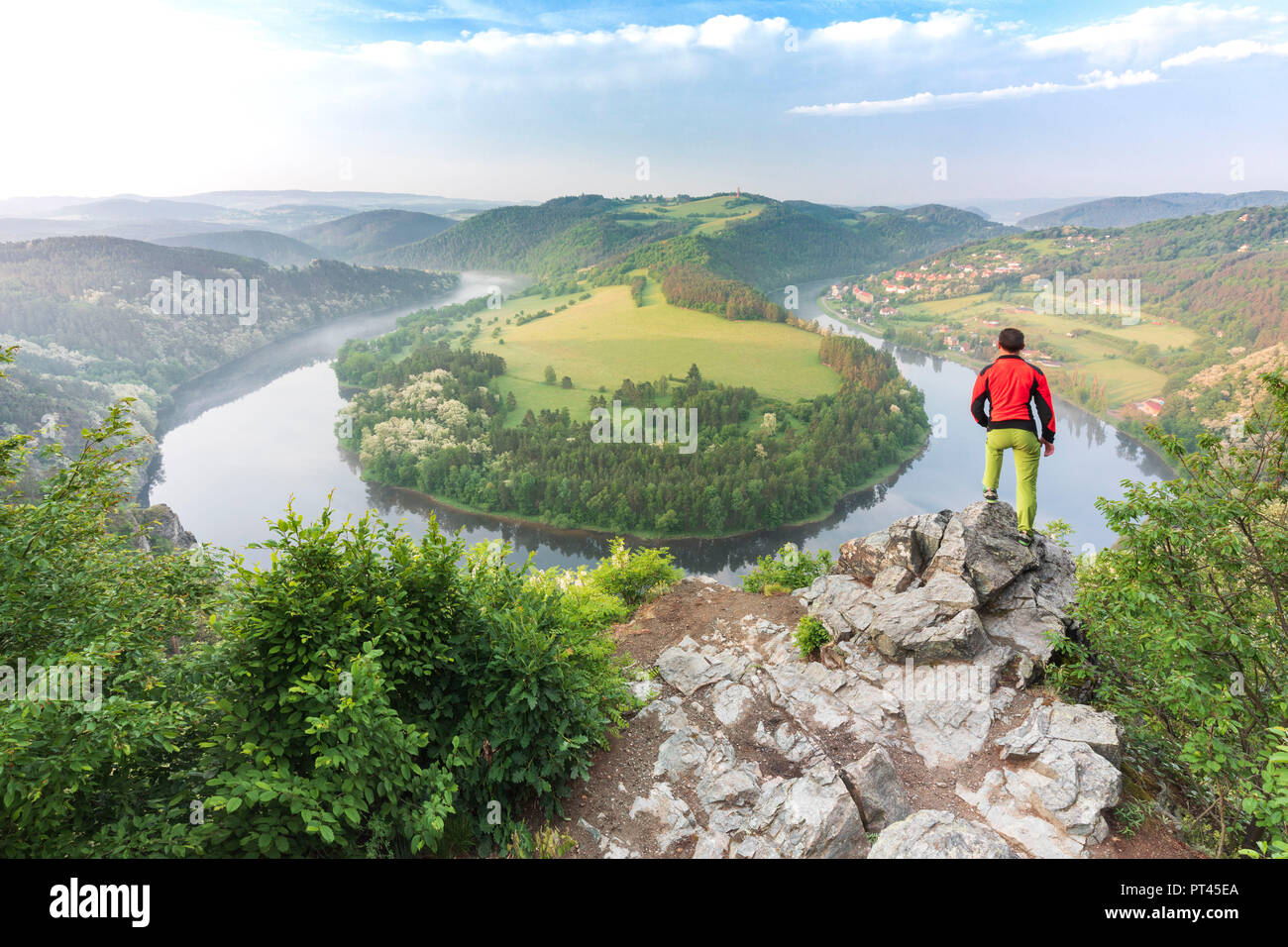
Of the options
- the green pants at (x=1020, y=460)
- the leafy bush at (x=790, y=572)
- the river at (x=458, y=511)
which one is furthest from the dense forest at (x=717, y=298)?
the green pants at (x=1020, y=460)

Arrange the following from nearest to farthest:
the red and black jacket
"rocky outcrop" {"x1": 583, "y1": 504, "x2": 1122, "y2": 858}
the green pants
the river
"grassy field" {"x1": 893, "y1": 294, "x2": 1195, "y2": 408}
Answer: "rocky outcrop" {"x1": 583, "y1": 504, "x2": 1122, "y2": 858}, the red and black jacket, the green pants, the river, "grassy field" {"x1": 893, "y1": 294, "x2": 1195, "y2": 408}

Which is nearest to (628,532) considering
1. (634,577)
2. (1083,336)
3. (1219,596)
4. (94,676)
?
(634,577)

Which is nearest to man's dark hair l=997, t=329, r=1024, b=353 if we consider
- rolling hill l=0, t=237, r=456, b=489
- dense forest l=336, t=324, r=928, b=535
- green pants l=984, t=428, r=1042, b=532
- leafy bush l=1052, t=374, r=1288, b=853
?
green pants l=984, t=428, r=1042, b=532

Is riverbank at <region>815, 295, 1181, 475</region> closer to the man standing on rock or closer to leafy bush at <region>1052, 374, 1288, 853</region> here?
the man standing on rock

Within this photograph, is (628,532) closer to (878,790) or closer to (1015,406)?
(1015,406)
